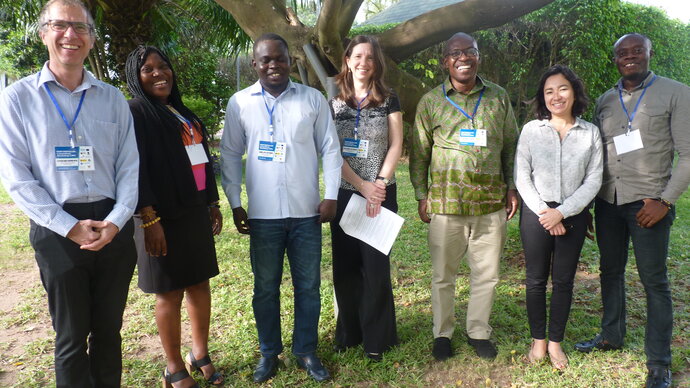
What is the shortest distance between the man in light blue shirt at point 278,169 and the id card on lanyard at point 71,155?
34.0 inches

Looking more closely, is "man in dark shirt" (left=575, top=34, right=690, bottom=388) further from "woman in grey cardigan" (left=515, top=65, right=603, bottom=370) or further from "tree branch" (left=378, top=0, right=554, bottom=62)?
"tree branch" (left=378, top=0, right=554, bottom=62)

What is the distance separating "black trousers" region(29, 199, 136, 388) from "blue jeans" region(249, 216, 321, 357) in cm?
78

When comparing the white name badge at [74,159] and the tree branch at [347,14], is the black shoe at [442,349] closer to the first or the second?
the white name badge at [74,159]

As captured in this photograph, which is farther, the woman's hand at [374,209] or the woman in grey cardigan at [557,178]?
the woman's hand at [374,209]

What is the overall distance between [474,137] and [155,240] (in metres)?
2.02

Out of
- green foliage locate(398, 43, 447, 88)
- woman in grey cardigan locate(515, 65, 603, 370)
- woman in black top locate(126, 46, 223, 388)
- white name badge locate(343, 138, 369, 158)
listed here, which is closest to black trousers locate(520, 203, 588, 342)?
woman in grey cardigan locate(515, 65, 603, 370)

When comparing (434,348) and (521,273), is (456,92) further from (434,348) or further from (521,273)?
(521,273)

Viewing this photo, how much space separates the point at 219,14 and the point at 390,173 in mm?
5538

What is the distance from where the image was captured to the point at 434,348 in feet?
11.3

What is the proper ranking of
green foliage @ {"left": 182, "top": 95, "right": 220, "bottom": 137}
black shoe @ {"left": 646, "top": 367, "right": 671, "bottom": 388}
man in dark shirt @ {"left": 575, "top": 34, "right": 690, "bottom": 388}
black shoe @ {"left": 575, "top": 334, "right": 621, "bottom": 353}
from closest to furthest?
man in dark shirt @ {"left": 575, "top": 34, "right": 690, "bottom": 388} < black shoe @ {"left": 646, "top": 367, "right": 671, "bottom": 388} < black shoe @ {"left": 575, "top": 334, "right": 621, "bottom": 353} < green foliage @ {"left": 182, "top": 95, "right": 220, "bottom": 137}

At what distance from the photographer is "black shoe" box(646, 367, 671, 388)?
296cm

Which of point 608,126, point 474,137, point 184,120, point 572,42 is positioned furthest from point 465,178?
point 572,42

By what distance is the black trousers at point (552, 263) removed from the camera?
3.05 meters

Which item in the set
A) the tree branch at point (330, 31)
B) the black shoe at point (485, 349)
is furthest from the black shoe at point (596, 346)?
the tree branch at point (330, 31)
